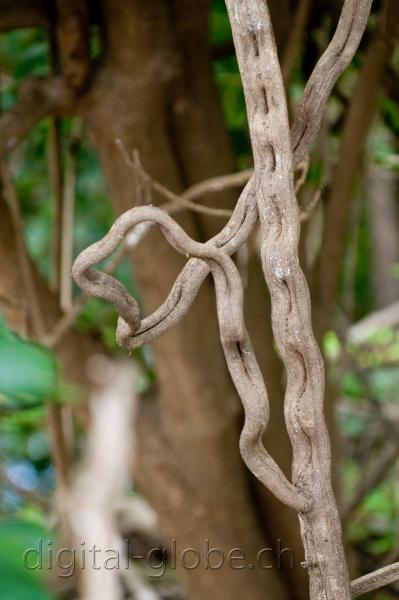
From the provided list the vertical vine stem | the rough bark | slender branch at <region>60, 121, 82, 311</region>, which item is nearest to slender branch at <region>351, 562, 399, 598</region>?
the vertical vine stem

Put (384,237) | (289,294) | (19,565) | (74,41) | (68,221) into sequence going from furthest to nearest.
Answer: (384,237) < (68,221) < (74,41) < (289,294) < (19,565)

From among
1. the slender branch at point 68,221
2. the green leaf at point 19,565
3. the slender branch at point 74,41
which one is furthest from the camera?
the slender branch at point 68,221

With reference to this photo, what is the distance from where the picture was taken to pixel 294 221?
42 cm

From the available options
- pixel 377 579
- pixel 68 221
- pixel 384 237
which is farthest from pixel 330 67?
pixel 384 237

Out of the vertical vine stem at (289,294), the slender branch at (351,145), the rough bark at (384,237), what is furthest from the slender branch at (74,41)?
the rough bark at (384,237)

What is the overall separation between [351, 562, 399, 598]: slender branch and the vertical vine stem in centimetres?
1

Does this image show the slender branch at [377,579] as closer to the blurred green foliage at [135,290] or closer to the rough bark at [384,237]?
the blurred green foliage at [135,290]

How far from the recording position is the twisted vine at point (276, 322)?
417mm

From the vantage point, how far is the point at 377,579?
430mm

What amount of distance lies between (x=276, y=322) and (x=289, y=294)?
0.02m

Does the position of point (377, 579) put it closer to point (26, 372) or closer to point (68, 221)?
point (26, 372)

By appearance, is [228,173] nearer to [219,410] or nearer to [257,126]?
[219,410]

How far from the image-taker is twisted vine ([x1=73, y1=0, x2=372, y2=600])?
1.37 feet

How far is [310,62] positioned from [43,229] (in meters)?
0.93
